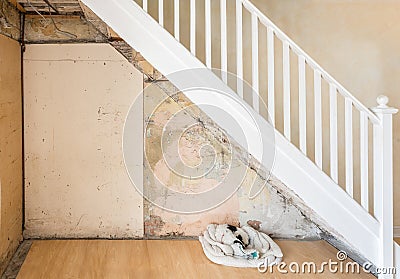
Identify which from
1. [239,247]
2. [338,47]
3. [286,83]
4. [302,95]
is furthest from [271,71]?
[338,47]

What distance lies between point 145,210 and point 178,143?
2.28 ft

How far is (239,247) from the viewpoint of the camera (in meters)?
4.10

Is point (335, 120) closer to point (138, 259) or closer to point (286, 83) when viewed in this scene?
point (286, 83)

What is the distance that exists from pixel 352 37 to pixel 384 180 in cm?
178

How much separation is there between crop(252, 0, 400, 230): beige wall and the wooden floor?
42.2 inches

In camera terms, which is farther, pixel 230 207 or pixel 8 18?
pixel 230 207

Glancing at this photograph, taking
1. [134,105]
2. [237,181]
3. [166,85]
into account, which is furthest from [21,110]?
[237,181]

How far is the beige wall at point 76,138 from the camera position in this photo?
15.3ft

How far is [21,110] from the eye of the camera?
15.1 feet

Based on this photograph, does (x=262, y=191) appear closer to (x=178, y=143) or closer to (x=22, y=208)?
(x=178, y=143)

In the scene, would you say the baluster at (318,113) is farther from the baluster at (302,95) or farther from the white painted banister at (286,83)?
the white painted banister at (286,83)

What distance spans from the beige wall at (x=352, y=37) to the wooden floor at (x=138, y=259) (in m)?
1.07

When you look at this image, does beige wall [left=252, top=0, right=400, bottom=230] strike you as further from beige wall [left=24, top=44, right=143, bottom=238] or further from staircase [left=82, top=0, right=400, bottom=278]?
beige wall [left=24, top=44, right=143, bottom=238]

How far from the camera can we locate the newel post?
3.40 meters
